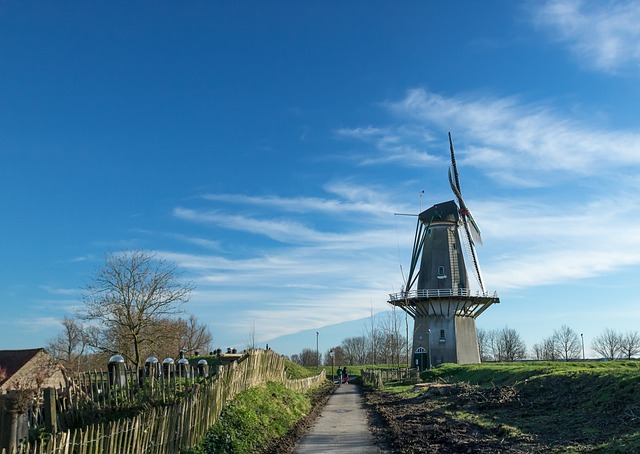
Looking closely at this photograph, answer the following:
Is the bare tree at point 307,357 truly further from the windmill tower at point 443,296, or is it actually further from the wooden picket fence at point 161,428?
the wooden picket fence at point 161,428

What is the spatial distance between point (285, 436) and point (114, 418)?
4796 mm

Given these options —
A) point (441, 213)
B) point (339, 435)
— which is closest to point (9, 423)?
point (339, 435)

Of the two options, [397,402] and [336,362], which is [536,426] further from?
[336,362]

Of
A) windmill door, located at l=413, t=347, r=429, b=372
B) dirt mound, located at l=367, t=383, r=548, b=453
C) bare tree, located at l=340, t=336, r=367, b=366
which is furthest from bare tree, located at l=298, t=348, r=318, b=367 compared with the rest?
dirt mound, located at l=367, t=383, r=548, b=453

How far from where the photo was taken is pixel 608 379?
1909 cm

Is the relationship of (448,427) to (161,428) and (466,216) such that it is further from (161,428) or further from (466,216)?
(466,216)

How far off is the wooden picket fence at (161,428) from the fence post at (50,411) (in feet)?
2.19

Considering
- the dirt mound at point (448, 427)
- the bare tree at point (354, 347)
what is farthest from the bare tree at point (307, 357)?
the dirt mound at point (448, 427)

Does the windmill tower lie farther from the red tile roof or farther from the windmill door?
the red tile roof

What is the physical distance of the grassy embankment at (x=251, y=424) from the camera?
13508 millimetres

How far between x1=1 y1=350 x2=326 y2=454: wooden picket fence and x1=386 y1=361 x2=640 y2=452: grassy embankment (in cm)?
735

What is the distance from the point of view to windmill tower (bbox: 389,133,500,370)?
178 feet

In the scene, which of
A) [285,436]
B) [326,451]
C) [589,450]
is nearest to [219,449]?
[326,451]

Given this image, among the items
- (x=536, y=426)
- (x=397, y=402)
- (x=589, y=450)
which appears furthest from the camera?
(x=397, y=402)
